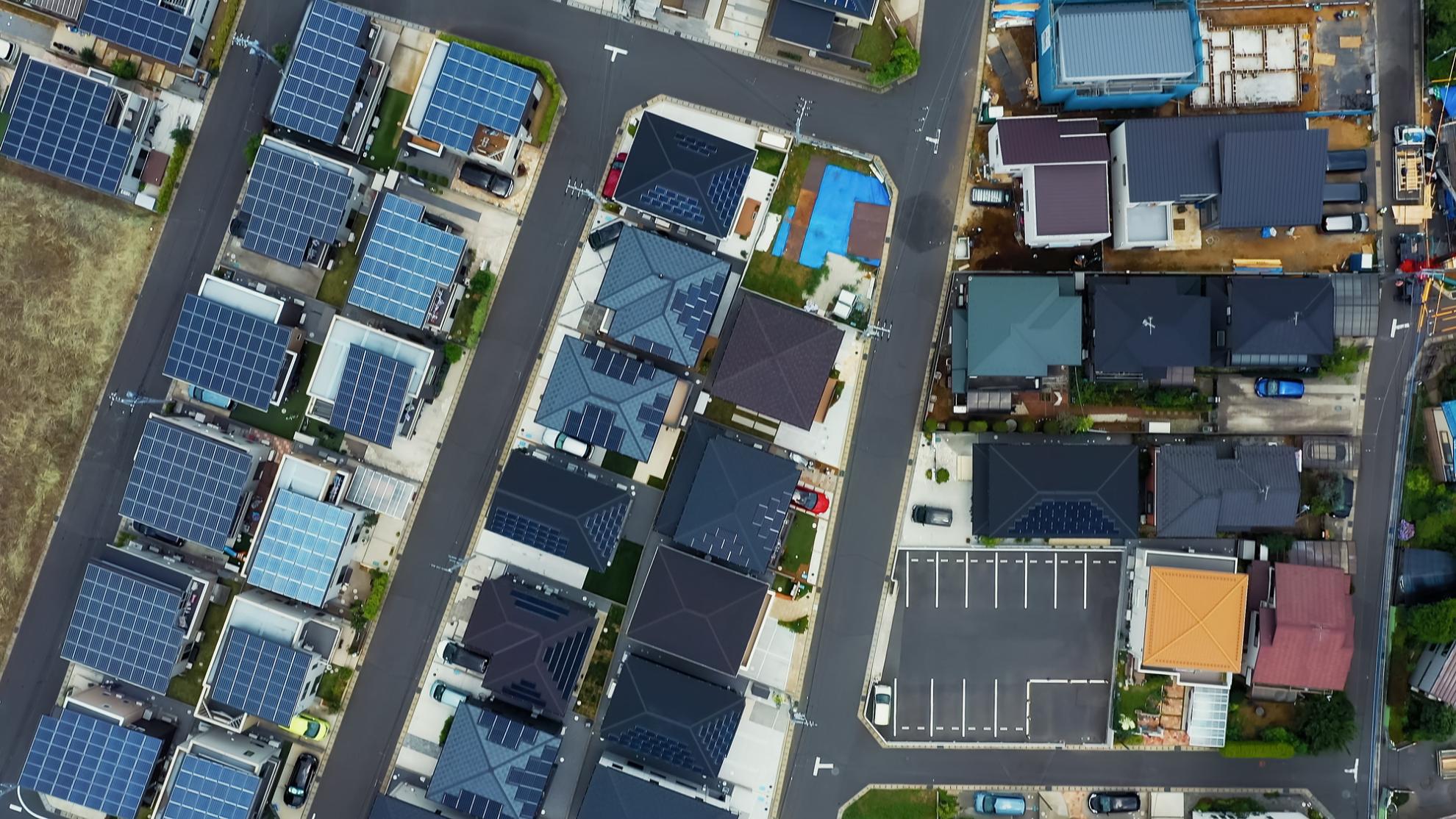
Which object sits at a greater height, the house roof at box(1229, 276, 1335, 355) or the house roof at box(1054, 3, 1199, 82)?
the house roof at box(1054, 3, 1199, 82)

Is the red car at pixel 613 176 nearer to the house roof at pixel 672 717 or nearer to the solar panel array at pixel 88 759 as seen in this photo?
the house roof at pixel 672 717

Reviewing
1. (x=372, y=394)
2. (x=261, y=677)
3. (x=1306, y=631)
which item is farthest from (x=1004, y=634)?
(x=261, y=677)

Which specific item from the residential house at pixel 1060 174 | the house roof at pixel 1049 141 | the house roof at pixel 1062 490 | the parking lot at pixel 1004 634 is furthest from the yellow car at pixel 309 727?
the house roof at pixel 1049 141

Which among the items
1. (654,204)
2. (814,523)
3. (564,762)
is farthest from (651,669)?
(654,204)

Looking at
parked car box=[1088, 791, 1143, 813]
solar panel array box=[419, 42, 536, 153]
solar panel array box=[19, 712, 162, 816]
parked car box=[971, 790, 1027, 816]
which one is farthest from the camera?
parked car box=[1088, 791, 1143, 813]

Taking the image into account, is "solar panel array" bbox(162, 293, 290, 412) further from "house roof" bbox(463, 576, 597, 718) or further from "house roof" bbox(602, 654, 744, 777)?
Answer: "house roof" bbox(602, 654, 744, 777)

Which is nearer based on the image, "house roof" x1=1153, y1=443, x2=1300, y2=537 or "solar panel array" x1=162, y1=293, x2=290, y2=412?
"house roof" x1=1153, y1=443, x2=1300, y2=537

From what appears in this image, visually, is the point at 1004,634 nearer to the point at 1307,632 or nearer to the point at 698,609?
the point at 1307,632

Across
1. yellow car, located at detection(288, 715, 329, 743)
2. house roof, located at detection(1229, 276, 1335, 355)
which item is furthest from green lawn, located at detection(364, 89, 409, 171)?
house roof, located at detection(1229, 276, 1335, 355)
